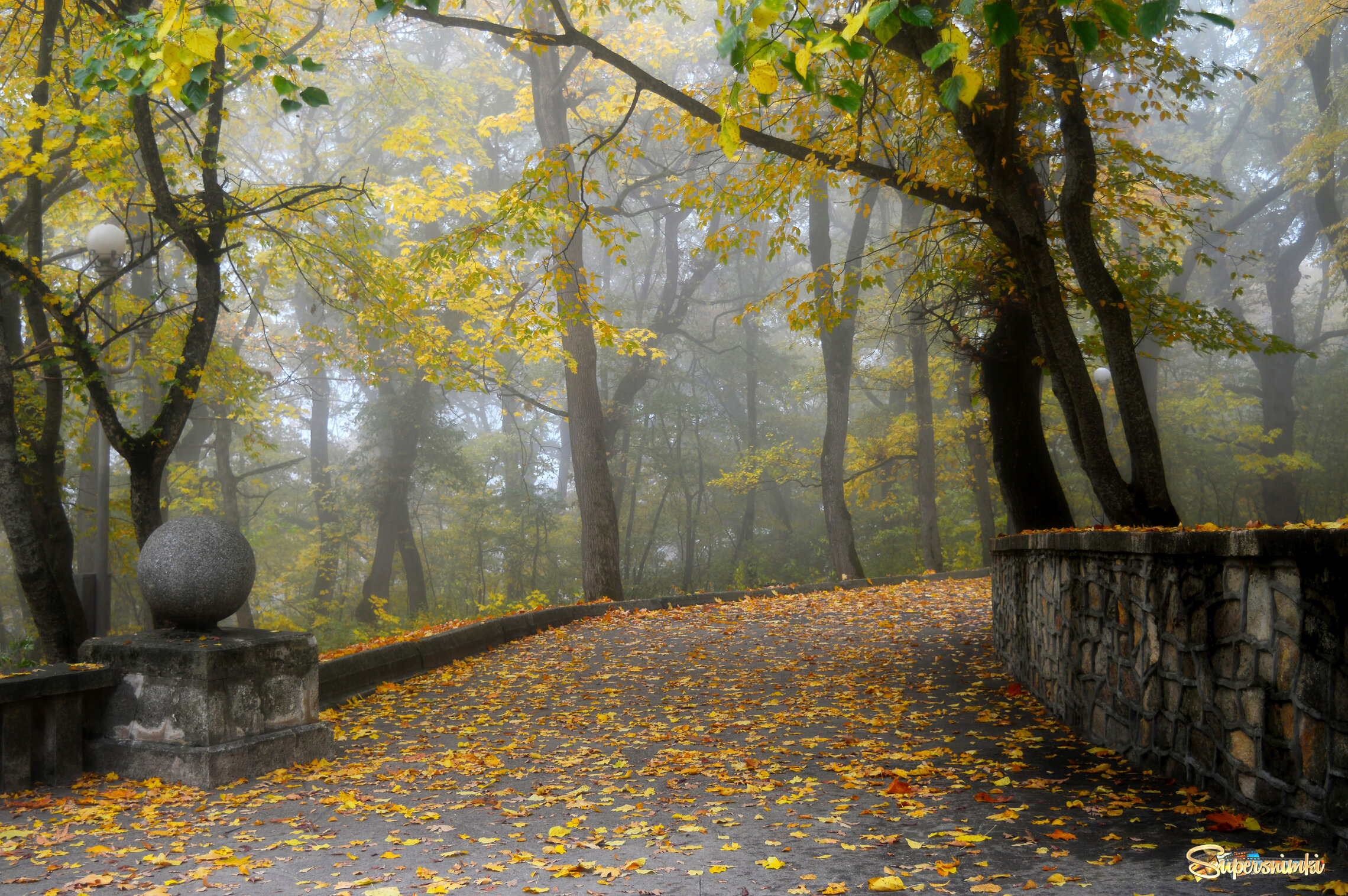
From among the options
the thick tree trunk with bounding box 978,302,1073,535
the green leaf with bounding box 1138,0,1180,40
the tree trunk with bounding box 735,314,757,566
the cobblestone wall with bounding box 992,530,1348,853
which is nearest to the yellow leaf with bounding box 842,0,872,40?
the green leaf with bounding box 1138,0,1180,40

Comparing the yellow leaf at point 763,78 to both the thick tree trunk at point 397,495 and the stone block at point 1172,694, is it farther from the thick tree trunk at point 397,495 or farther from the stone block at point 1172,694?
the thick tree trunk at point 397,495

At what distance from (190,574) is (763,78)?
14.3 feet

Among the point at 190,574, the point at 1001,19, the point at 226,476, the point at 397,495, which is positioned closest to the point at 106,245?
the point at 190,574

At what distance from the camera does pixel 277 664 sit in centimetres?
506

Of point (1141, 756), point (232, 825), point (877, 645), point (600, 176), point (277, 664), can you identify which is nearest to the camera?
point (232, 825)

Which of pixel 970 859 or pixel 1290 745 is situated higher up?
pixel 1290 745

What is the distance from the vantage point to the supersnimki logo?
285cm

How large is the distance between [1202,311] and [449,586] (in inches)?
797

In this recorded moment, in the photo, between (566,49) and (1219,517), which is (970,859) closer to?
(566,49)

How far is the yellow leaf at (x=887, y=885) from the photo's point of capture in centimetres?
299

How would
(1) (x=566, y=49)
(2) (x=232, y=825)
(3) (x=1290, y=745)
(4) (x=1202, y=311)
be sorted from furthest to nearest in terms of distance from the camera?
(1) (x=566, y=49), (4) (x=1202, y=311), (2) (x=232, y=825), (3) (x=1290, y=745)

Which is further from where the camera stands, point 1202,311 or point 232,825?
point 1202,311

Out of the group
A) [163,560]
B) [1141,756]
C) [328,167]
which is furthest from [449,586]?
[1141,756]

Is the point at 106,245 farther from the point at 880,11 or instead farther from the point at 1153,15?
the point at 1153,15
